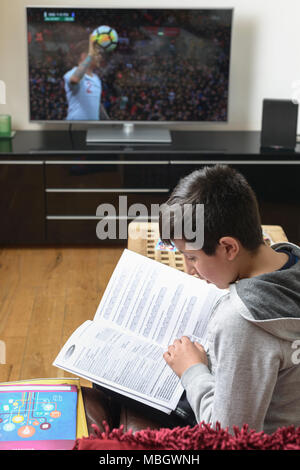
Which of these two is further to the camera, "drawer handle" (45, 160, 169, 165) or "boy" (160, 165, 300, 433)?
"drawer handle" (45, 160, 169, 165)

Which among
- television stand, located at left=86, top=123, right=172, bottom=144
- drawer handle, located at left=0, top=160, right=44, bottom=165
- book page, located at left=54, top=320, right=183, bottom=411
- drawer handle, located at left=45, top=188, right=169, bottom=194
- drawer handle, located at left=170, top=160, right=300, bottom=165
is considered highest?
television stand, located at left=86, top=123, right=172, bottom=144

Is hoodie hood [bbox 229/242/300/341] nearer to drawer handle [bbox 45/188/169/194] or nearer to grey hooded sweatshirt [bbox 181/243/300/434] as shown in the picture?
grey hooded sweatshirt [bbox 181/243/300/434]

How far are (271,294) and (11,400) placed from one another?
59cm

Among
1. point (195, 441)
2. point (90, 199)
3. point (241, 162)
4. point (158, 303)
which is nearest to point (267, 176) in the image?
point (241, 162)

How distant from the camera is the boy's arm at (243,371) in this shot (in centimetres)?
95

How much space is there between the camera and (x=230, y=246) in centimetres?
105

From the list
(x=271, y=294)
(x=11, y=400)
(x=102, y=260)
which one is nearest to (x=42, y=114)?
(x=102, y=260)

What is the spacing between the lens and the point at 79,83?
3.27 meters

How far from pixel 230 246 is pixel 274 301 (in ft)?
0.43

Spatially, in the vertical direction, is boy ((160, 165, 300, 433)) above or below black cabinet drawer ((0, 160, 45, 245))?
above

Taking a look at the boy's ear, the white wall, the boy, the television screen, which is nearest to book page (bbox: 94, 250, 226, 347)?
the boy

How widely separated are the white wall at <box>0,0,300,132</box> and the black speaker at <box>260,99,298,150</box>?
31 centimetres

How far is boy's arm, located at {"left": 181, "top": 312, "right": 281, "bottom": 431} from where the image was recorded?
950 mm

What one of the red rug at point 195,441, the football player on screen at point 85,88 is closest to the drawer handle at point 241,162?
the football player on screen at point 85,88
